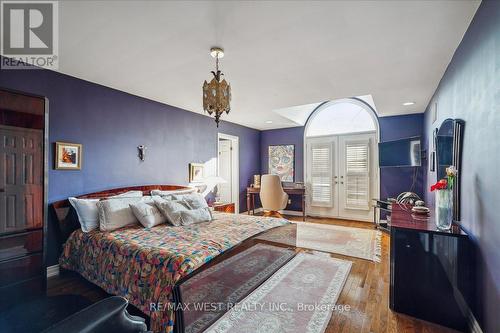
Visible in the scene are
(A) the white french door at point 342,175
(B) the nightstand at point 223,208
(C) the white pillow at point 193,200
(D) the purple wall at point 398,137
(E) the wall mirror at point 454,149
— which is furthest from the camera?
(A) the white french door at point 342,175

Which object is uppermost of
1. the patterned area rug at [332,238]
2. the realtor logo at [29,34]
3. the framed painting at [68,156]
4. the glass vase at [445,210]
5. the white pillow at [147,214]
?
the realtor logo at [29,34]

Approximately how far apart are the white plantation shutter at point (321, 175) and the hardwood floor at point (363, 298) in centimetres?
267

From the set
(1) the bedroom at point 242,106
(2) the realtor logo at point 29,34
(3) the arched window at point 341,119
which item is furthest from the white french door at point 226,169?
(2) the realtor logo at point 29,34

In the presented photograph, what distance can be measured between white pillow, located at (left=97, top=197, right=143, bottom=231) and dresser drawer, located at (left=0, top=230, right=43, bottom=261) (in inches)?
20.3

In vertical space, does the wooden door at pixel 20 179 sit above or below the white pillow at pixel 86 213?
above

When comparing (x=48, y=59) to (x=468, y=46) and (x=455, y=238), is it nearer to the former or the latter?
(x=468, y=46)

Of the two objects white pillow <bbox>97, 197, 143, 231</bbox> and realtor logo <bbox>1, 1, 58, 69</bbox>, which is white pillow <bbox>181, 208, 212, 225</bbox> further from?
realtor logo <bbox>1, 1, 58, 69</bbox>

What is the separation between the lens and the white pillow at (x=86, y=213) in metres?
2.58

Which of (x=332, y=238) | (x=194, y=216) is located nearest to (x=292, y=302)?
(x=194, y=216)

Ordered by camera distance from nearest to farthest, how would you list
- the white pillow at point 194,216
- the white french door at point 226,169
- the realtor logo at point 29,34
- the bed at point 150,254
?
1. the bed at point 150,254
2. the realtor logo at point 29,34
3. the white pillow at point 194,216
4. the white french door at point 226,169

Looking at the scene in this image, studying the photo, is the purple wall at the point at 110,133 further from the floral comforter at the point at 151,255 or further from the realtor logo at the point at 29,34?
the floral comforter at the point at 151,255

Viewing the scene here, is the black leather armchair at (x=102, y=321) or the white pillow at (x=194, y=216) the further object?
the white pillow at (x=194, y=216)

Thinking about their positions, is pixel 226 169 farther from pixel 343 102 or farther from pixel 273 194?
pixel 343 102

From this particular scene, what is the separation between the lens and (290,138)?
636cm
